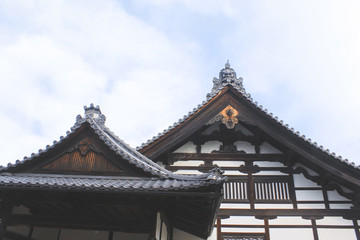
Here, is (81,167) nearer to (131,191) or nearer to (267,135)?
(131,191)

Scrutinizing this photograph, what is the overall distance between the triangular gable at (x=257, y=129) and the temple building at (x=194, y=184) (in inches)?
1.5

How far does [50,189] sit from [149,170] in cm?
229

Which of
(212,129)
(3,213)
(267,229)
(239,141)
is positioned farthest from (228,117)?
(3,213)

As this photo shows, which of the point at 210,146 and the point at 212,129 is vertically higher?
the point at 212,129

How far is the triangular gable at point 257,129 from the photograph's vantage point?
1053 cm

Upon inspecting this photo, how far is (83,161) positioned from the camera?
8.23 metres

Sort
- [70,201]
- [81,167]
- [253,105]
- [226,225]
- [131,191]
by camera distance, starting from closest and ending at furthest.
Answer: [131,191]
[70,201]
[81,167]
[226,225]
[253,105]

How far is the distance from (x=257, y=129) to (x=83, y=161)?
22.1 feet

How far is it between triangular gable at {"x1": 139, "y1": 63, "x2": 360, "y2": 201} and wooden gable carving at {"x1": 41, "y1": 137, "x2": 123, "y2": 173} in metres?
2.90

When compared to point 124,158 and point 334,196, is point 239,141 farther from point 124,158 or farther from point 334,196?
point 124,158

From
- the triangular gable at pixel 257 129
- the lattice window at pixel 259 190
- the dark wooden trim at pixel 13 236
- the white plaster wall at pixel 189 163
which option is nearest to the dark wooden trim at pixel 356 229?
the triangular gable at pixel 257 129

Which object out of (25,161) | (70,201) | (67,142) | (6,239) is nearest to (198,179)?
(70,201)

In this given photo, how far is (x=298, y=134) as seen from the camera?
433 inches

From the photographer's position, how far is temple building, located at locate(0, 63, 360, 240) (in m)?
7.07
